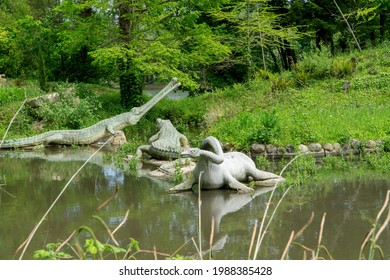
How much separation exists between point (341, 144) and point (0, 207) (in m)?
6.60

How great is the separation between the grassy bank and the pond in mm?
2981

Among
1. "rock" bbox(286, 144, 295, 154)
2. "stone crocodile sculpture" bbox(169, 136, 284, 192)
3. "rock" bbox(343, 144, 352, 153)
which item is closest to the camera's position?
"stone crocodile sculpture" bbox(169, 136, 284, 192)

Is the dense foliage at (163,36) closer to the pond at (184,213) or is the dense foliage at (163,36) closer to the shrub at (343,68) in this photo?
the shrub at (343,68)

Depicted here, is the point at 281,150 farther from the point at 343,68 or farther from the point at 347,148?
the point at 343,68

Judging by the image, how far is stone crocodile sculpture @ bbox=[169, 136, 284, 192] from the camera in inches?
320

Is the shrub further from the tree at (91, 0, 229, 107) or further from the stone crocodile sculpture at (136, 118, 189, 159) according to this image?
the stone crocodile sculpture at (136, 118, 189, 159)

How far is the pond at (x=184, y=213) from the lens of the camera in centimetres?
589

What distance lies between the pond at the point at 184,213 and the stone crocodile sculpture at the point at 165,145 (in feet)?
3.59

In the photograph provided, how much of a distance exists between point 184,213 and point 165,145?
466 cm

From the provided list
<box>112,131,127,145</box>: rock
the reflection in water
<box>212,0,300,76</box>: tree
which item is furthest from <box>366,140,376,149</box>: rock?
<box>212,0,300,76</box>: tree

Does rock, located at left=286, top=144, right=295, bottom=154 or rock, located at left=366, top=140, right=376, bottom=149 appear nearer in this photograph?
rock, located at left=366, top=140, right=376, bottom=149

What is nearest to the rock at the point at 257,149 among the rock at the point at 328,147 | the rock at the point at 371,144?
the rock at the point at 328,147

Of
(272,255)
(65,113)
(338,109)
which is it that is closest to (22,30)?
(65,113)

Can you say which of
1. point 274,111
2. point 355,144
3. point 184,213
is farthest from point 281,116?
point 184,213
